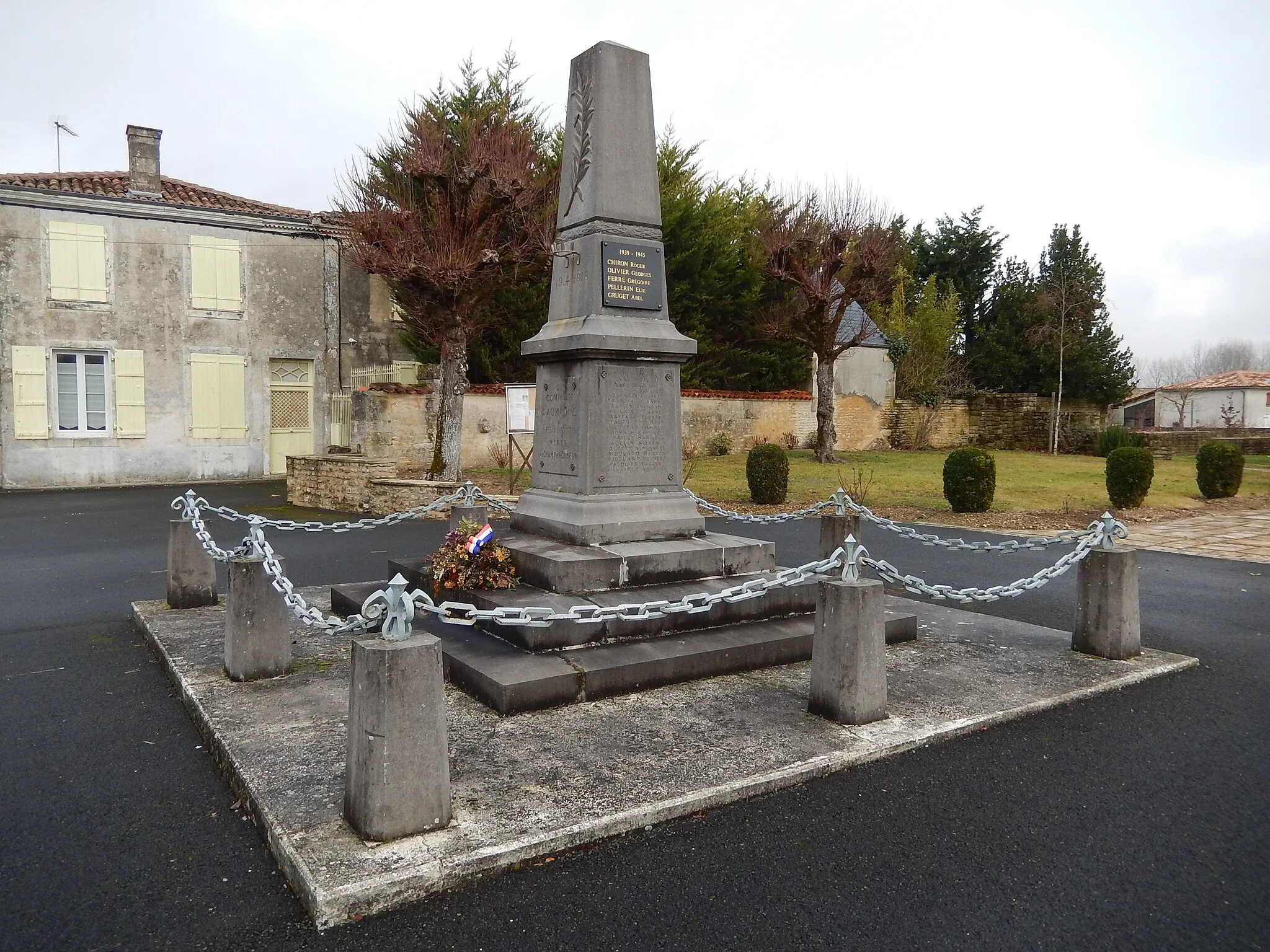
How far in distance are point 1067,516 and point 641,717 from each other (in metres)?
10.2

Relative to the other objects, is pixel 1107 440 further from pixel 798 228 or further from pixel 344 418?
pixel 344 418

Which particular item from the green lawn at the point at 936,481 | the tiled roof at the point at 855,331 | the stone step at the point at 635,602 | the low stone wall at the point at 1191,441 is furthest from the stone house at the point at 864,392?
the stone step at the point at 635,602

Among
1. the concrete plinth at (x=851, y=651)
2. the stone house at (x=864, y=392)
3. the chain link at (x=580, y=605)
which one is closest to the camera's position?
the chain link at (x=580, y=605)

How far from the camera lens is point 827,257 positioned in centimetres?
1950

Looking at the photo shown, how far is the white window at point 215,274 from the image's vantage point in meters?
17.9

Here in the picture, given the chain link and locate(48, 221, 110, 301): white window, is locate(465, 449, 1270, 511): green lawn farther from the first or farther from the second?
locate(48, 221, 110, 301): white window

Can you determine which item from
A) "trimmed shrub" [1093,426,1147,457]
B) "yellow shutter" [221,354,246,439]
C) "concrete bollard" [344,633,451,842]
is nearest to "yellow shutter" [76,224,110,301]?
"yellow shutter" [221,354,246,439]

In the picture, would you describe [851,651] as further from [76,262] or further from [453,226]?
[76,262]

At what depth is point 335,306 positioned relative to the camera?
19.5 metres

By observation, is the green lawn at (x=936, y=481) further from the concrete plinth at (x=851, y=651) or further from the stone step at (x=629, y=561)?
the concrete plinth at (x=851, y=651)

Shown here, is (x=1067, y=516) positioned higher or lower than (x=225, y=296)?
lower

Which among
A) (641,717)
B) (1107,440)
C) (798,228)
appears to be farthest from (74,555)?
(1107,440)

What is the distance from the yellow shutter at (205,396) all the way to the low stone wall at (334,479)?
5.02 metres

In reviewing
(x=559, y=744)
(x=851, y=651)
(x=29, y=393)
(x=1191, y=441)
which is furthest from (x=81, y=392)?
(x=1191, y=441)
